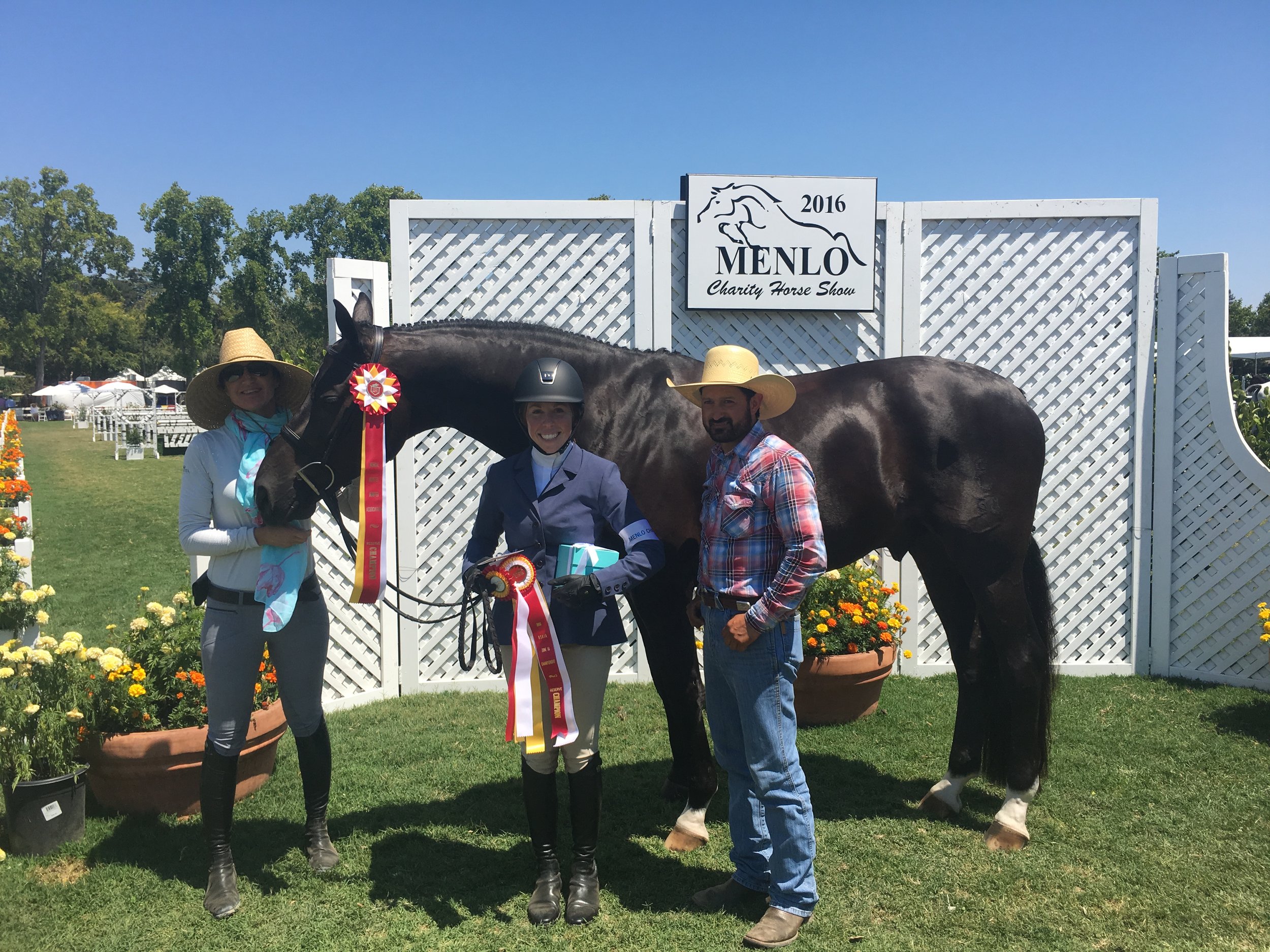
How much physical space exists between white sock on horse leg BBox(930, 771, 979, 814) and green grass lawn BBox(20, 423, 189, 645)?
20.8 feet

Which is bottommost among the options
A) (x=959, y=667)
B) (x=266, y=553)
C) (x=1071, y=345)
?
(x=959, y=667)

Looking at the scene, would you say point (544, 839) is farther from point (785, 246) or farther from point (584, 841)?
point (785, 246)

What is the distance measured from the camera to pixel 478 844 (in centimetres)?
359

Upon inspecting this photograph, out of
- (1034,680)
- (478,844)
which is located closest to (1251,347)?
(1034,680)

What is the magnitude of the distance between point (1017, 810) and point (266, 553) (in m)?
A: 3.29

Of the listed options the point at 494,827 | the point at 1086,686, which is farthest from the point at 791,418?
the point at 1086,686

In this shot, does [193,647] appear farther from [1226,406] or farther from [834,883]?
[1226,406]

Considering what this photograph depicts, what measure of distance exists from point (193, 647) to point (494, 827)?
5.60 ft

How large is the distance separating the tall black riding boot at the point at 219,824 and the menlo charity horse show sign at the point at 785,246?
401 centimetres

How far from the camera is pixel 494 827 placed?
148 inches

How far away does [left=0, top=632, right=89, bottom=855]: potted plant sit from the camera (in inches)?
134

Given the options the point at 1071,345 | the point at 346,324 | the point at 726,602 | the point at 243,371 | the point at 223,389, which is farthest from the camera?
the point at 1071,345

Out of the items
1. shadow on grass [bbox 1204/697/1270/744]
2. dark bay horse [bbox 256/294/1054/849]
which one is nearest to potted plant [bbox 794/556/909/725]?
dark bay horse [bbox 256/294/1054/849]

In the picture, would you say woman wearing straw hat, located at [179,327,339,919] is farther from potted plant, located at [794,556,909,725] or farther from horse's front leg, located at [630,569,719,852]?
potted plant, located at [794,556,909,725]
